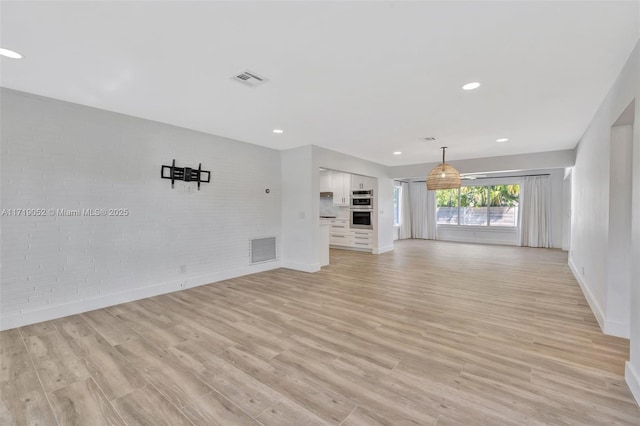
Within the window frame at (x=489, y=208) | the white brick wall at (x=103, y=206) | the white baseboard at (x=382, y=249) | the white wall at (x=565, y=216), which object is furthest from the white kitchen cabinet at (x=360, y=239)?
the white wall at (x=565, y=216)

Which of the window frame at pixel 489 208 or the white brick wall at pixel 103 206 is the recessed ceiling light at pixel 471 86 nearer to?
the white brick wall at pixel 103 206

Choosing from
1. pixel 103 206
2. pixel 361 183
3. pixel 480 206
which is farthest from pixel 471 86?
pixel 480 206

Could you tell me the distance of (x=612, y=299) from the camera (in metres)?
2.75

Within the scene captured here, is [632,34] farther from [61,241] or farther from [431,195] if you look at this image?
[431,195]

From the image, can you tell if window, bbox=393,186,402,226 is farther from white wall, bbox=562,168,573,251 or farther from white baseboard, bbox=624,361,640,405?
white baseboard, bbox=624,361,640,405

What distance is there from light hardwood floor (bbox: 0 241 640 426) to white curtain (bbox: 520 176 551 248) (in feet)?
20.0

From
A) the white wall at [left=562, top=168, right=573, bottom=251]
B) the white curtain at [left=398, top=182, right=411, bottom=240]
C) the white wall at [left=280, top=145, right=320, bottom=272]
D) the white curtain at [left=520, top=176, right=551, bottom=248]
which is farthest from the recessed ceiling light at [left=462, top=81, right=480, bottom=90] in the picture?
the white curtain at [left=398, top=182, right=411, bottom=240]

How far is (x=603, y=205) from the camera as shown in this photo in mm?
2969

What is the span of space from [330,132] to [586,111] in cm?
324

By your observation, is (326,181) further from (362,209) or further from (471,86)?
(471,86)

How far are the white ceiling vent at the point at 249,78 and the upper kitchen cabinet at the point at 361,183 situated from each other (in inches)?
218

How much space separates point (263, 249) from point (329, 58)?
3976 mm

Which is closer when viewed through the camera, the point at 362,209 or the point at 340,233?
the point at 362,209

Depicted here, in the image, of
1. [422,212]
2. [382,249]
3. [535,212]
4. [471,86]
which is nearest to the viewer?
[471,86]
